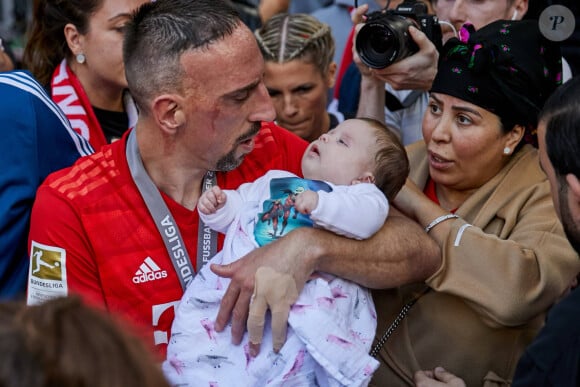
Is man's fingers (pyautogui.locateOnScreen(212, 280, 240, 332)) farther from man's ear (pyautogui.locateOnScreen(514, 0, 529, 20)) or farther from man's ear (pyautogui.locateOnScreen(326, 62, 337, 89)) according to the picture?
man's ear (pyautogui.locateOnScreen(326, 62, 337, 89))

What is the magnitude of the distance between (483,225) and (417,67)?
2.44 ft

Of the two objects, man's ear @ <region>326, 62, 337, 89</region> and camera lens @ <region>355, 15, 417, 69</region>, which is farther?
man's ear @ <region>326, 62, 337, 89</region>

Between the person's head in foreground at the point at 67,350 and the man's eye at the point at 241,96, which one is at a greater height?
the person's head in foreground at the point at 67,350

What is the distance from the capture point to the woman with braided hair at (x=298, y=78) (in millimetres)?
4117

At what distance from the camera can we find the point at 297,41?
13.7 feet

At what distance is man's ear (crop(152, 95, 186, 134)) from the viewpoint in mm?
2676

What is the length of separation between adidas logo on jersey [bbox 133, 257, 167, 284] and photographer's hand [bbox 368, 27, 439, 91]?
119 centimetres

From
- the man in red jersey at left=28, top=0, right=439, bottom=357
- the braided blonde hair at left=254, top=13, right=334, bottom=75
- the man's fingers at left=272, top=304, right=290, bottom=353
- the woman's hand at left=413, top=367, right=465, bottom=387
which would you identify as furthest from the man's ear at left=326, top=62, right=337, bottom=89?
the man's fingers at left=272, top=304, right=290, bottom=353

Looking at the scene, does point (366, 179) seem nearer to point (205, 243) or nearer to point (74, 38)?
point (205, 243)

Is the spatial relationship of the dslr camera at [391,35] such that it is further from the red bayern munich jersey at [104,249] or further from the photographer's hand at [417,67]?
the red bayern munich jersey at [104,249]

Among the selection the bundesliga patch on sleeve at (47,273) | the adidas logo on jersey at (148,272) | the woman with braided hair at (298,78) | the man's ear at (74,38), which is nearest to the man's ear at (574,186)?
the adidas logo on jersey at (148,272)

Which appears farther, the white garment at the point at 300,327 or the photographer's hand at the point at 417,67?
the photographer's hand at the point at 417,67

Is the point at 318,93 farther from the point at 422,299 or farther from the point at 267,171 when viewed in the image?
the point at 422,299

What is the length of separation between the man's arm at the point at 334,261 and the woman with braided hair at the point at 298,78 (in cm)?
160
